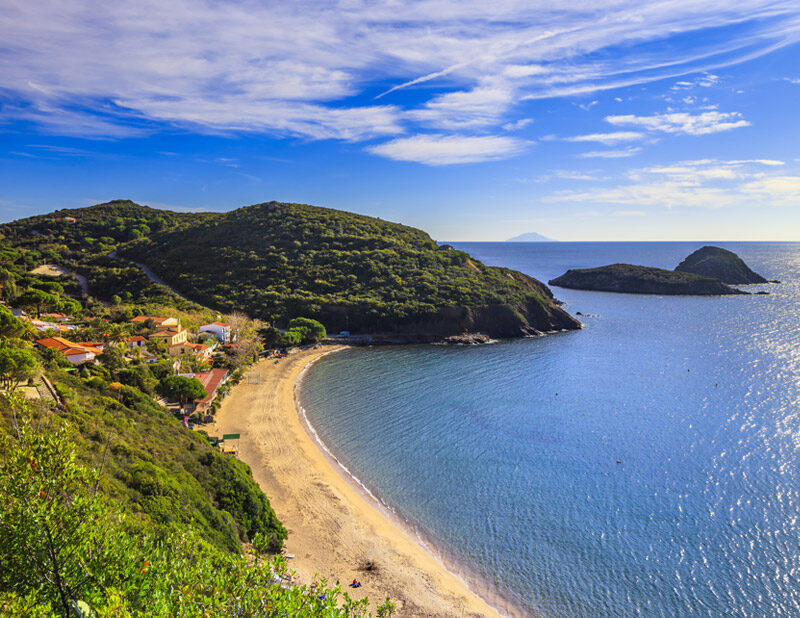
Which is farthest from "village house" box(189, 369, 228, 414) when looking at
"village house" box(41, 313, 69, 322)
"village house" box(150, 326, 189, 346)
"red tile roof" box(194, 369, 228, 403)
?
"village house" box(41, 313, 69, 322)

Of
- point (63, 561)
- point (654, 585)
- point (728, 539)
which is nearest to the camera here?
point (63, 561)

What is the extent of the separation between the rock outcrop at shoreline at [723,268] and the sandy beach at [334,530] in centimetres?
14777

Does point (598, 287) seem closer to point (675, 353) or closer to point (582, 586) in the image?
point (675, 353)

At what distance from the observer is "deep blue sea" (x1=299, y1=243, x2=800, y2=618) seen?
19.6 m

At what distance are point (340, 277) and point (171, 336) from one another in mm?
36446

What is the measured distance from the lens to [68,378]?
84.9ft

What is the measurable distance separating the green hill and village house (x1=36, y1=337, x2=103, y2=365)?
1255 inches

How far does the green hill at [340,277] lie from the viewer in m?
69.5

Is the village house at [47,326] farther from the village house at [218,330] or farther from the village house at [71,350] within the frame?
the village house at [218,330]

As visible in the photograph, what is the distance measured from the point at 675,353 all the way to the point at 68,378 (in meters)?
64.7

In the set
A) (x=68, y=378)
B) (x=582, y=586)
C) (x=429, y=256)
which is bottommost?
(x=582, y=586)

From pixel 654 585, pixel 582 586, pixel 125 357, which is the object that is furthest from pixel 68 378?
pixel 654 585

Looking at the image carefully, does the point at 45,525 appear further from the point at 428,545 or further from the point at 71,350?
the point at 71,350

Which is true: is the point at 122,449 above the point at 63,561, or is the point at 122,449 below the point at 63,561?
below
